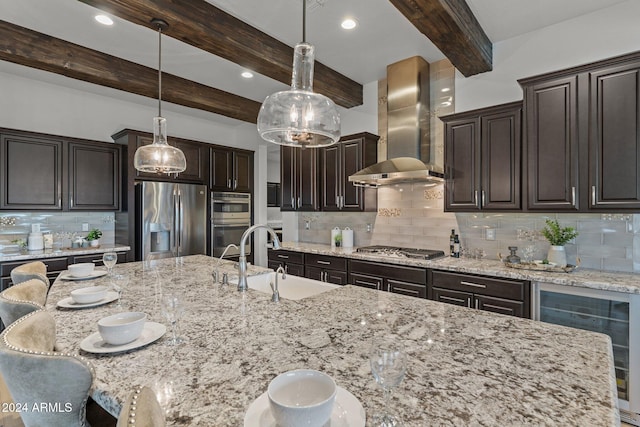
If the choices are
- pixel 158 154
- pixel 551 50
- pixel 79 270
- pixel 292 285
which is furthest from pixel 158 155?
pixel 551 50

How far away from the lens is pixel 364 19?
2.73 metres

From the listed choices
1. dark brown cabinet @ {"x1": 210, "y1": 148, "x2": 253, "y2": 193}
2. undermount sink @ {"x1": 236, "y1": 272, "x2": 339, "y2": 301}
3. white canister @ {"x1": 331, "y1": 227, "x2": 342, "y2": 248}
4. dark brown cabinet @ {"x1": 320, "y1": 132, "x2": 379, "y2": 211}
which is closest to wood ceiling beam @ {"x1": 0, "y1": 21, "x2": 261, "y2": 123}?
dark brown cabinet @ {"x1": 210, "y1": 148, "x2": 253, "y2": 193}

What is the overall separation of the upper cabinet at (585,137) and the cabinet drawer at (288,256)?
2548 mm

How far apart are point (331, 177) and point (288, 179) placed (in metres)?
0.77

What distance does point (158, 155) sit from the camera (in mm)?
2510

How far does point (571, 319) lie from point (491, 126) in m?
1.71

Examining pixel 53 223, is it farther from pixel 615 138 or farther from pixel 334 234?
pixel 615 138

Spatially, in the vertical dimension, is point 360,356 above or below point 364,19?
below

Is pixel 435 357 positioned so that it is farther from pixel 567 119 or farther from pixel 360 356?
pixel 567 119

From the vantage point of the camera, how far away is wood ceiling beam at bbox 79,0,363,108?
2150 millimetres

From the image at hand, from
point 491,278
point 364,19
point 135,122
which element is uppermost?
point 364,19

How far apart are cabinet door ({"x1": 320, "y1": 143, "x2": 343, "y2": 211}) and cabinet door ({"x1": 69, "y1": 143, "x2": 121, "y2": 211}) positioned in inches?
109

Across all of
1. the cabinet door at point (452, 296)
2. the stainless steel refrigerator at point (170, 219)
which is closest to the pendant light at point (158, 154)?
the stainless steel refrigerator at point (170, 219)

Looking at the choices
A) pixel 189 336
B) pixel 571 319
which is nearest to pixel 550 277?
pixel 571 319
